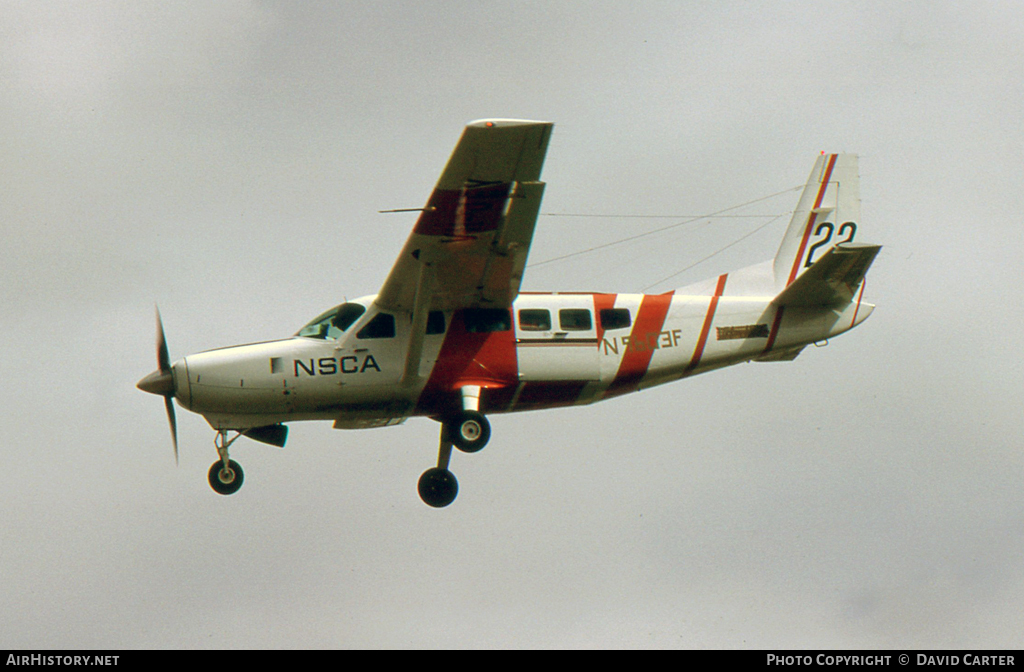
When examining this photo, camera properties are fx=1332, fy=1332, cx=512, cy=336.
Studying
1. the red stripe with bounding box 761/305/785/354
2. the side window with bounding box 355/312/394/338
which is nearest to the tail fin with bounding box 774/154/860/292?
the red stripe with bounding box 761/305/785/354

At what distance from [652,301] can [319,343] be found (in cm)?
557

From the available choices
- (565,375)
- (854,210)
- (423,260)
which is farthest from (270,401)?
(854,210)

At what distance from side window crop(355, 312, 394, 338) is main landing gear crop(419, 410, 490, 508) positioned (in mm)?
1718

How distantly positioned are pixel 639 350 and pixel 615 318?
66 cm

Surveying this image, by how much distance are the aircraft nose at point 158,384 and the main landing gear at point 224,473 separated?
1.09 meters

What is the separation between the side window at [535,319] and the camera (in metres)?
21.3

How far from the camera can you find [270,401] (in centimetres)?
2055

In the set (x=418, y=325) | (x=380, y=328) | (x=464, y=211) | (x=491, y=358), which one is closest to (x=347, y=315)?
(x=380, y=328)

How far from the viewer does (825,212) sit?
25.0 m

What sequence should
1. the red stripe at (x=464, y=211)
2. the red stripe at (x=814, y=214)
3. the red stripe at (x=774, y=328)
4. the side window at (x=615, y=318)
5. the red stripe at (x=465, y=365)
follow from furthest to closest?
the red stripe at (x=814, y=214) < the red stripe at (x=774, y=328) < the side window at (x=615, y=318) < the red stripe at (x=465, y=365) < the red stripe at (x=464, y=211)

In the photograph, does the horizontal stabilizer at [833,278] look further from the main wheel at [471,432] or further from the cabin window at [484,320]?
the main wheel at [471,432]

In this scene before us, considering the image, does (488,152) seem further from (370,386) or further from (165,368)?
(165,368)

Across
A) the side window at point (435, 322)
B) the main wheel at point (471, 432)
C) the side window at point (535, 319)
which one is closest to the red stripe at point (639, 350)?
the side window at point (535, 319)

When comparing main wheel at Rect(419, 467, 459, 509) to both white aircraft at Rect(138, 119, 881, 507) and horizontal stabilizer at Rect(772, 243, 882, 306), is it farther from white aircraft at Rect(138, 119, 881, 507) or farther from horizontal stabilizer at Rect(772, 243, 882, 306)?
horizontal stabilizer at Rect(772, 243, 882, 306)
